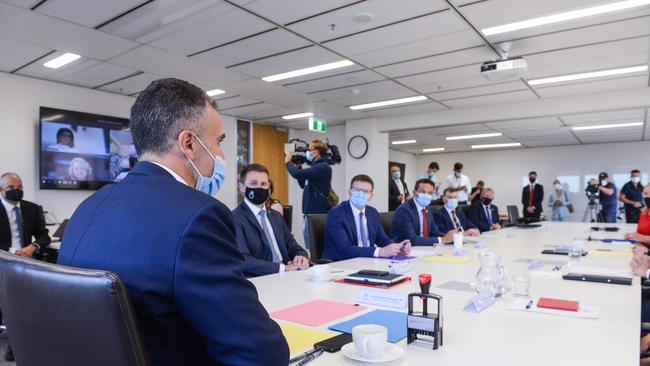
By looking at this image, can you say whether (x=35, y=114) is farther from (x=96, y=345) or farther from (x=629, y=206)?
(x=629, y=206)

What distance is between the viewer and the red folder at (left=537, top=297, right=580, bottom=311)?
151 centimetres

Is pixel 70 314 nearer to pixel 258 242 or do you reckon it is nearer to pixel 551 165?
pixel 258 242

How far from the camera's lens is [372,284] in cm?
195

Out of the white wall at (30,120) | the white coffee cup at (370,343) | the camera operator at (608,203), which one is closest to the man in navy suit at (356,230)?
the white coffee cup at (370,343)

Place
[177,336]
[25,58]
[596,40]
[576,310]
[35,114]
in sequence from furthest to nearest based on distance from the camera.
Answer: [35,114] < [25,58] < [596,40] < [576,310] < [177,336]

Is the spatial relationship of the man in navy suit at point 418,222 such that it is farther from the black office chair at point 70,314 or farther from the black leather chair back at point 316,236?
the black office chair at point 70,314

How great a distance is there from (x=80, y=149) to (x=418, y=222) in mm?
4542

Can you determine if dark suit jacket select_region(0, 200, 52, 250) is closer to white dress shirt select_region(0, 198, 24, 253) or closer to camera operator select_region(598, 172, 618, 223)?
white dress shirt select_region(0, 198, 24, 253)

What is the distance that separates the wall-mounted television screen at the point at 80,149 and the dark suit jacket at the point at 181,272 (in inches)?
192

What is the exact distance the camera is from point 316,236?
11.0 feet

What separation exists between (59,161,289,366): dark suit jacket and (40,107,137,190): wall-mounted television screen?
4865mm

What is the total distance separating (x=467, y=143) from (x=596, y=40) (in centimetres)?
823

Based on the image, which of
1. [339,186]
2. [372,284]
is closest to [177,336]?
[372,284]

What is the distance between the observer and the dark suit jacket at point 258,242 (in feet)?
7.60
